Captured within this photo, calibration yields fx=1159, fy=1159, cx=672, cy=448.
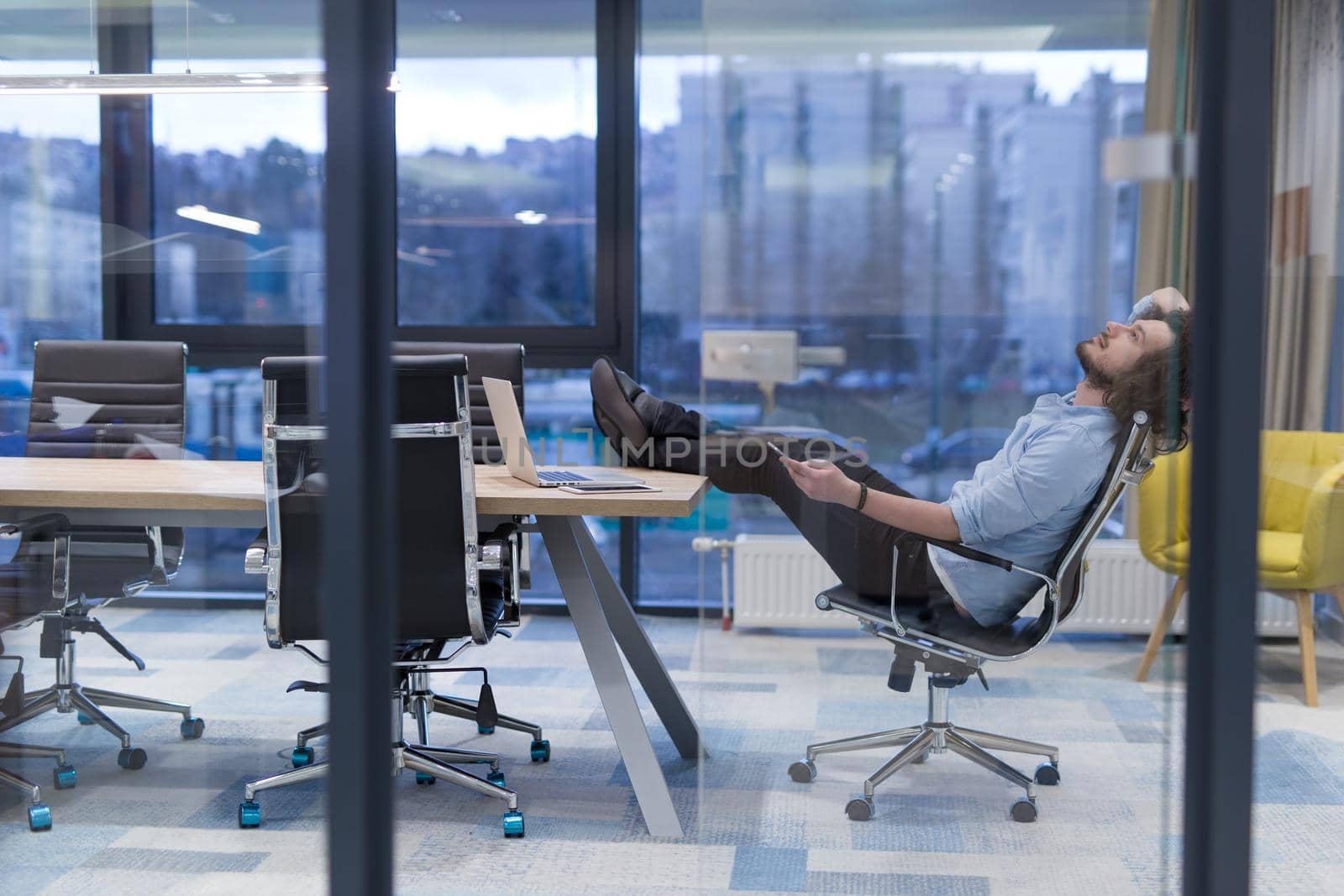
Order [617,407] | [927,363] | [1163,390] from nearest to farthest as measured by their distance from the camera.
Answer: [1163,390], [927,363], [617,407]

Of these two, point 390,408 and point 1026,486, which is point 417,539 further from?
point 1026,486

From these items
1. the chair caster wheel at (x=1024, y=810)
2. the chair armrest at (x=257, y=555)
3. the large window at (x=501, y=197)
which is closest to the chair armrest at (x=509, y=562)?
the chair armrest at (x=257, y=555)

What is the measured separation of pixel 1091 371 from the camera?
5.98 ft

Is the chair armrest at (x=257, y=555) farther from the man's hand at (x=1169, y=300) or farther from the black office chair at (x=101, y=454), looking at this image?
the man's hand at (x=1169, y=300)

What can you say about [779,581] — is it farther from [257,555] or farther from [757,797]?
[257,555]

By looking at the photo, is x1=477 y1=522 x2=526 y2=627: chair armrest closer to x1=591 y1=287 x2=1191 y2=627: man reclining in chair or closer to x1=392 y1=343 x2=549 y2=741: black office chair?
x1=392 y1=343 x2=549 y2=741: black office chair

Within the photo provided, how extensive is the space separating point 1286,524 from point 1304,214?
49 centimetres

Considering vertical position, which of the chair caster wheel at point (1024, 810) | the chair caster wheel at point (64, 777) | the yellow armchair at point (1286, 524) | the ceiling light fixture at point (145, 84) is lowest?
the chair caster wheel at point (64, 777)

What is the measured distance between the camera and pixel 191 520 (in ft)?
8.09

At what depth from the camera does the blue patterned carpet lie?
6.29ft

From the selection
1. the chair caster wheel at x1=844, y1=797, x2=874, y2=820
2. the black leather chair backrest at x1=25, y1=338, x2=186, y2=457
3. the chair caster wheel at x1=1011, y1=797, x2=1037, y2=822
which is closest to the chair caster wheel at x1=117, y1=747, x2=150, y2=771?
the black leather chair backrest at x1=25, y1=338, x2=186, y2=457

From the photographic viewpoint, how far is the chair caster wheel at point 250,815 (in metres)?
2.22

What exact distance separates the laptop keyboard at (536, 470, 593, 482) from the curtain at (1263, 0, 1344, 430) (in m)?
1.60

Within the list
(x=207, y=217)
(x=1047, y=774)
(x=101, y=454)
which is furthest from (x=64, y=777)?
(x=1047, y=774)
